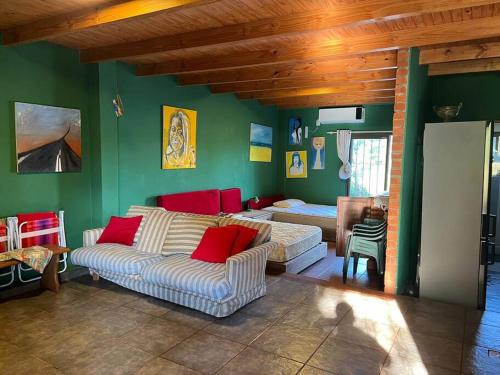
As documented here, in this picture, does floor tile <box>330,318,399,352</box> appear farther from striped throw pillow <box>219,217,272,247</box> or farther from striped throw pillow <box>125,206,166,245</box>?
striped throw pillow <box>125,206,166,245</box>

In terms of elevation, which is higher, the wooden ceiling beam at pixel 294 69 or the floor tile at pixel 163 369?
the wooden ceiling beam at pixel 294 69

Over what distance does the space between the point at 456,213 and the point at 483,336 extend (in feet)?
3.82

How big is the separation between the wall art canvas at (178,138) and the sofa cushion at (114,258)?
177 cm

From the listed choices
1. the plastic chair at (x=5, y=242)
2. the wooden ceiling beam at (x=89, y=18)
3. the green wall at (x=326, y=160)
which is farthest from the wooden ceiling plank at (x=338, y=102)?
the plastic chair at (x=5, y=242)

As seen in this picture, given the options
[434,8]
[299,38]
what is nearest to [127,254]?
[299,38]

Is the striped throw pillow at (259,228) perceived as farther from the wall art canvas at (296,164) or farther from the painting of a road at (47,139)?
the wall art canvas at (296,164)

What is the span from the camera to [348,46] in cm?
374

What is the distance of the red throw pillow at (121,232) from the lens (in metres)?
4.09

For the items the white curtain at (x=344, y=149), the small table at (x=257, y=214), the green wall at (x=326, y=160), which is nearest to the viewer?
the small table at (x=257, y=214)

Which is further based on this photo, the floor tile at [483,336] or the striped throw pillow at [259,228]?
the striped throw pillow at [259,228]

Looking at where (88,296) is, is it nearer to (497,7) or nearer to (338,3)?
(338,3)

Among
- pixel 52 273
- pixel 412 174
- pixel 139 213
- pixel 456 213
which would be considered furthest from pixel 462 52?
pixel 52 273

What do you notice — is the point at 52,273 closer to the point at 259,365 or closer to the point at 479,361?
the point at 259,365

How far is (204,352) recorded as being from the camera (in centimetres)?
266
